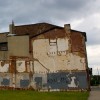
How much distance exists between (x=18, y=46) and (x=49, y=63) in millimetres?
6393

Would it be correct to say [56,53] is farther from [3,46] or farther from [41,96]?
[41,96]

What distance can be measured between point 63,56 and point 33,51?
4.85 metres

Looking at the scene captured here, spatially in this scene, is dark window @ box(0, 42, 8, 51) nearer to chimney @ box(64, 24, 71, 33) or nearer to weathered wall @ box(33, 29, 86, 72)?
weathered wall @ box(33, 29, 86, 72)

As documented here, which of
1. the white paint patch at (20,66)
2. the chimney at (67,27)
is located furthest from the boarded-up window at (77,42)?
the white paint patch at (20,66)

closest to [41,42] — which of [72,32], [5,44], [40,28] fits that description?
[72,32]

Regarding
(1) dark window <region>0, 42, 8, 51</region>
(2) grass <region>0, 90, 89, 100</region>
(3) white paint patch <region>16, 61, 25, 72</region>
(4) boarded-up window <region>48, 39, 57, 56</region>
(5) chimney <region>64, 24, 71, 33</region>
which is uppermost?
(5) chimney <region>64, 24, 71, 33</region>

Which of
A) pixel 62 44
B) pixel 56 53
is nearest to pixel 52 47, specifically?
pixel 56 53

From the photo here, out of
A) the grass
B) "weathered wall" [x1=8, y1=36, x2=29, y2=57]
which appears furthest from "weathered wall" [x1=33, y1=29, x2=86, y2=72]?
the grass

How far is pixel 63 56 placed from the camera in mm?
45344

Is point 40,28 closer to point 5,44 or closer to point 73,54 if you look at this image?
point 5,44

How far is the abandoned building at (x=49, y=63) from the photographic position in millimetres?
44562

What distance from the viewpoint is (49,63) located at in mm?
46062

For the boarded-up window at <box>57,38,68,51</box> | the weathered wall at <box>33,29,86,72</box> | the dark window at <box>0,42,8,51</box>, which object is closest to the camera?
the weathered wall at <box>33,29,86,72</box>

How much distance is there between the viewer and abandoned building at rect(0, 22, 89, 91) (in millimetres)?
44562
